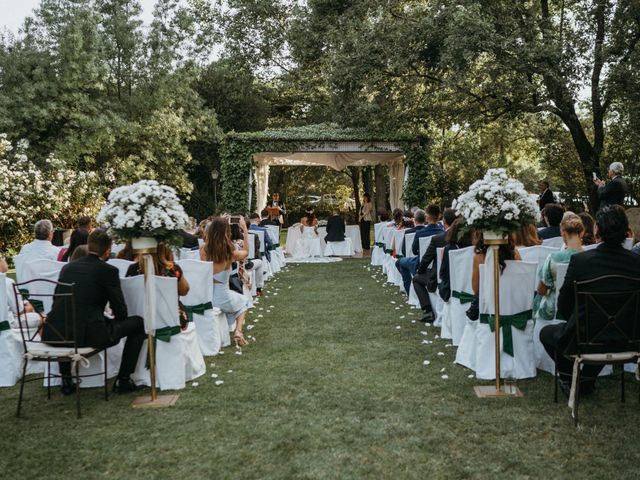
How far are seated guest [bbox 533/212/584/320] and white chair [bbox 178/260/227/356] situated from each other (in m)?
3.09

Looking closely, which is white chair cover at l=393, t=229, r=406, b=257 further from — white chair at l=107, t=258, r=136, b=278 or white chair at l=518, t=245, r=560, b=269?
white chair at l=107, t=258, r=136, b=278

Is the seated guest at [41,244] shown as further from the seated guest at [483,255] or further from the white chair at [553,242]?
the white chair at [553,242]

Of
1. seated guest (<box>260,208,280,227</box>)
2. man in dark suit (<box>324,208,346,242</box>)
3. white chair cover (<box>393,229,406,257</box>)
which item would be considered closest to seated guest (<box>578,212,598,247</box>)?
white chair cover (<box>393,229,406,257</box>)

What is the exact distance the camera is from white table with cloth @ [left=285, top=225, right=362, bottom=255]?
17.4 metres

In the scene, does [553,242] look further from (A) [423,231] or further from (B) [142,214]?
(B) [142,214]

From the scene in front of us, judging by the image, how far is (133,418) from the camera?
4.52m

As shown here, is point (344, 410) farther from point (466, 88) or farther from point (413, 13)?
point (413, 13)

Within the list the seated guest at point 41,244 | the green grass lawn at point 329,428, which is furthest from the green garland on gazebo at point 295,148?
the green grass lawn at point 329,428

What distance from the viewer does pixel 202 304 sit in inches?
250

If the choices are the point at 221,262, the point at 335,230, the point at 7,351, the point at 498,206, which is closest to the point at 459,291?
the point at 498,206

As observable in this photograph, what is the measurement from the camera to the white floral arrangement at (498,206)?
15.0 ft

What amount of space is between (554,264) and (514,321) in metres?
0.63

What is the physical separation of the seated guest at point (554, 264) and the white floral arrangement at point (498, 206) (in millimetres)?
420

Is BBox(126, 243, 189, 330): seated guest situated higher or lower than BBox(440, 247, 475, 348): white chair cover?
higher
